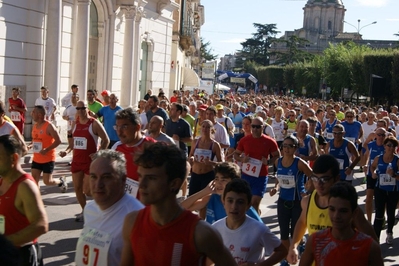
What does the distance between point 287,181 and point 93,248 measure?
4264 mm

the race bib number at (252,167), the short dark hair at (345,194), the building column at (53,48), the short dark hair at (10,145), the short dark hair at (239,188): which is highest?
the building column at (53,48)

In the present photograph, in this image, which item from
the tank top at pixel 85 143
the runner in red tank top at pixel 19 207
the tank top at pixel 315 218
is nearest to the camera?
the runner in red tank top at pixel 19 207

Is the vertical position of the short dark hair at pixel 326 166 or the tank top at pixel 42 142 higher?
the short dark hair at pixel 326 166

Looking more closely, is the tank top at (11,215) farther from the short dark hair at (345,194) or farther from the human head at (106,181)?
the short dark hair at (345,194)

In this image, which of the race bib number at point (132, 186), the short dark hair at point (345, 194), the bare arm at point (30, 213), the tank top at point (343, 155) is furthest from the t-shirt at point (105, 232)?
the tank top at point (343, 155)

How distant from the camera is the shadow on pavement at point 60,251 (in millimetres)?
7223

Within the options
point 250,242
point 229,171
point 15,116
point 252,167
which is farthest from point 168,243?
point 15,116

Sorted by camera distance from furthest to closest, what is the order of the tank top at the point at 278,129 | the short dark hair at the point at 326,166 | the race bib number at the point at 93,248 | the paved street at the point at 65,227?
the tank top at the point at 278,129 < the paved street at the point at 65,227 < the short dark hair at the point at 326,166 < the race bib number at the point at 93,248

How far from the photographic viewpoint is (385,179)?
931cm

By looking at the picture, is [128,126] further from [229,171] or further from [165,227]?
[165,227]

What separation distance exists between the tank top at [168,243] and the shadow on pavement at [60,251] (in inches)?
162

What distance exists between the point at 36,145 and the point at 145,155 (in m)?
6.87

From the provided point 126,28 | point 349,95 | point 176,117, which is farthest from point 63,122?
point 349,95

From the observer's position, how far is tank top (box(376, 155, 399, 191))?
927cm
